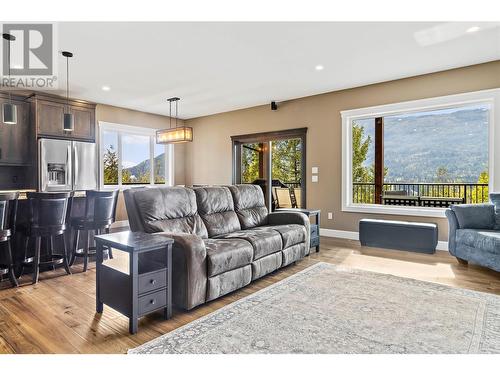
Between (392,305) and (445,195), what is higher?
(445,195)

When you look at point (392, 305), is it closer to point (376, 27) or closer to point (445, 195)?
point (376, 27)

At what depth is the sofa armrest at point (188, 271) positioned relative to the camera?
8.42ft

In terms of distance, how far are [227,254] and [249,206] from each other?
5.50 feet

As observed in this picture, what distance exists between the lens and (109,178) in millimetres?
7098

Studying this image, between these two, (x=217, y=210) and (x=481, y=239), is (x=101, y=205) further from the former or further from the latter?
(x=481, y=239)

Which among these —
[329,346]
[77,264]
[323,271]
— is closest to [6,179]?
[77,264]

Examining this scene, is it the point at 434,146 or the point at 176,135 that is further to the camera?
the point at 434,146

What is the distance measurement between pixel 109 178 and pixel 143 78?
293cm

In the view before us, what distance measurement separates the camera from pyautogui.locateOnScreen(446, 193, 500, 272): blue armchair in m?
3.64

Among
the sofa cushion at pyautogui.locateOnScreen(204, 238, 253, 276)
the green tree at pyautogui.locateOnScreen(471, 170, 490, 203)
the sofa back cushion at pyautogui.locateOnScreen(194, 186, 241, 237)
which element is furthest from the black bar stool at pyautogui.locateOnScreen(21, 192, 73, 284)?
the green tree at pyautogui.locateOnScreen(471, 170, 490, 203)

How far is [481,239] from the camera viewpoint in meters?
3.59

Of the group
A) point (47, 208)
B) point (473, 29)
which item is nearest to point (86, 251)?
point (47, 208)

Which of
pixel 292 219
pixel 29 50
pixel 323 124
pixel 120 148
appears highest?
pixel 29 50

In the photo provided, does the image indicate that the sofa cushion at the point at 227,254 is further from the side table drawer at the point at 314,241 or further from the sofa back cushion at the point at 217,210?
the side table drawer at the point at 314,241
